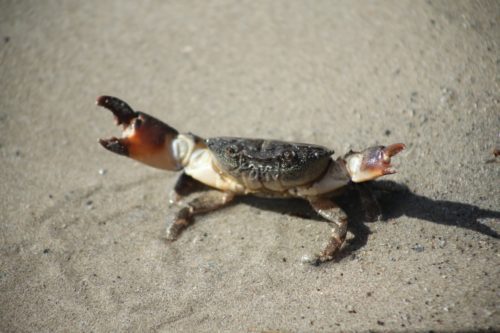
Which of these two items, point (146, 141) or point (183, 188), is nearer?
point (146, 141)

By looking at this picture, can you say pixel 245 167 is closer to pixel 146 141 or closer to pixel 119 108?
pixel 146 141

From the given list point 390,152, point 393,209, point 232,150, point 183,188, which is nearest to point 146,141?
point 183,188

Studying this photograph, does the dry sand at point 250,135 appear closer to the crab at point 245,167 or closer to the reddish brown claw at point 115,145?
the crab at point 245,167

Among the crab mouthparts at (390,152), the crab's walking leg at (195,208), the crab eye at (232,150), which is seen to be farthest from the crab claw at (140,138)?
the crab mouthparts at (390,152)

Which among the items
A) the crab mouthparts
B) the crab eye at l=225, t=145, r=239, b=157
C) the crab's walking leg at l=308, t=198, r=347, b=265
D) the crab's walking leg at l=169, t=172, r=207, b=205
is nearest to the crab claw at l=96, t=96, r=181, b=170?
the crab's walking leg at l=169, t=172, r=207, b=205

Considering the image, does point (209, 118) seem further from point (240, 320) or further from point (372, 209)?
point (240, 320)

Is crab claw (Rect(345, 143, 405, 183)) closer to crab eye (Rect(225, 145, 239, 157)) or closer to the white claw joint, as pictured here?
crab eye (Rect(225, 145, 239, 157))
